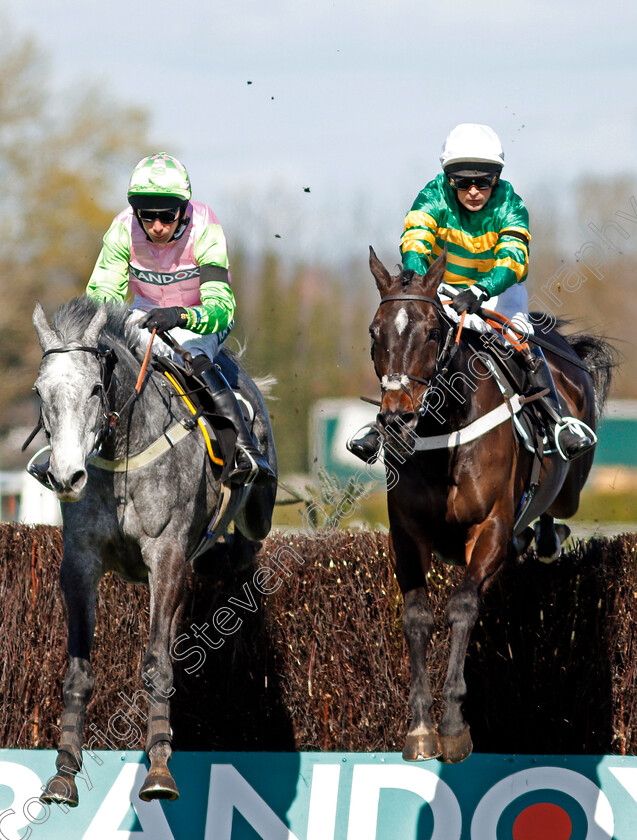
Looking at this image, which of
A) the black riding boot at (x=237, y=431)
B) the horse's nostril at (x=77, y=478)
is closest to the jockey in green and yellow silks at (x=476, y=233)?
the black riding boot at (x=237, y=431)

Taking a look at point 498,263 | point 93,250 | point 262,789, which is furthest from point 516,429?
point 93,250

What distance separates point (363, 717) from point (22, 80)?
26384 mm

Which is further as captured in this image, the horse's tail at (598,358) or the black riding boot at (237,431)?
the horse's tail at (598,358)

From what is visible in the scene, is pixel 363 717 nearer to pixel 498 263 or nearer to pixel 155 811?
pixel 155 811

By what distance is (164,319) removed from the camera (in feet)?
18.1

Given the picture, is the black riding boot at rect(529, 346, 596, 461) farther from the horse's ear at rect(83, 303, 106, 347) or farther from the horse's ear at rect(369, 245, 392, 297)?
the horse's ear at rect(83, 303, 106, 347)

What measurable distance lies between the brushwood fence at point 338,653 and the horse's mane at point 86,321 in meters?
2.00

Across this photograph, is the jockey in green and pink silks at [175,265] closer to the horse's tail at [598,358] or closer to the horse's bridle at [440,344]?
the horse's bridle at [440,344]

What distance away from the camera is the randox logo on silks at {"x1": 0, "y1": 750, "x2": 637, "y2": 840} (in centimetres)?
575

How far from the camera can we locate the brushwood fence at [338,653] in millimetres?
6672

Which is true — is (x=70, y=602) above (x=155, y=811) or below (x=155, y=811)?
above

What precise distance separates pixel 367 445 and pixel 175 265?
1518 millimetres

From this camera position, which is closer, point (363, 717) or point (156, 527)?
point (156, 527)

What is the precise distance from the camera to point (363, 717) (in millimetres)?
6812
